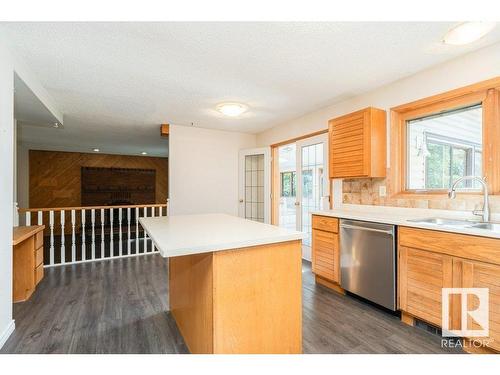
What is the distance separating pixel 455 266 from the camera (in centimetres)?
176

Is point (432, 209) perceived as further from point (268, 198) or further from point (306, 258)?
point (268, 198)

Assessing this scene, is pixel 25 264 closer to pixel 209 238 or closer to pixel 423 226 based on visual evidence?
pixel 209 238

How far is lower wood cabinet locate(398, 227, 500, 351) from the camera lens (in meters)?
1.59

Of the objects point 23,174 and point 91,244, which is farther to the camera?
point 23,174

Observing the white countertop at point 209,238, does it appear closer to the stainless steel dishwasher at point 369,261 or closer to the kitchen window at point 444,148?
the stainless steel dishwasher at point 369,261

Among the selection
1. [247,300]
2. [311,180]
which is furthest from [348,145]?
[247,300]

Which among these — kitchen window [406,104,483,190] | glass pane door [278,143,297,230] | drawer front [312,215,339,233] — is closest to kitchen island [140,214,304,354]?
drawer front [312,215,339,233]

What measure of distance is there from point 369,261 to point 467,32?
1953 mm

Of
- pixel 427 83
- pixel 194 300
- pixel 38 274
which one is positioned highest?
pixel 427 83

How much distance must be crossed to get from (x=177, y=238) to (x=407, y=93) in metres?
2.71

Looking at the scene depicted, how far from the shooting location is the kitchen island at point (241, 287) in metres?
1.34

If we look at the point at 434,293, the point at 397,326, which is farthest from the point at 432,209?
the point at 397,326

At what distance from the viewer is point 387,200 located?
280cm

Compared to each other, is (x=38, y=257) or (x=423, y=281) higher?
(x=423, y=281)
